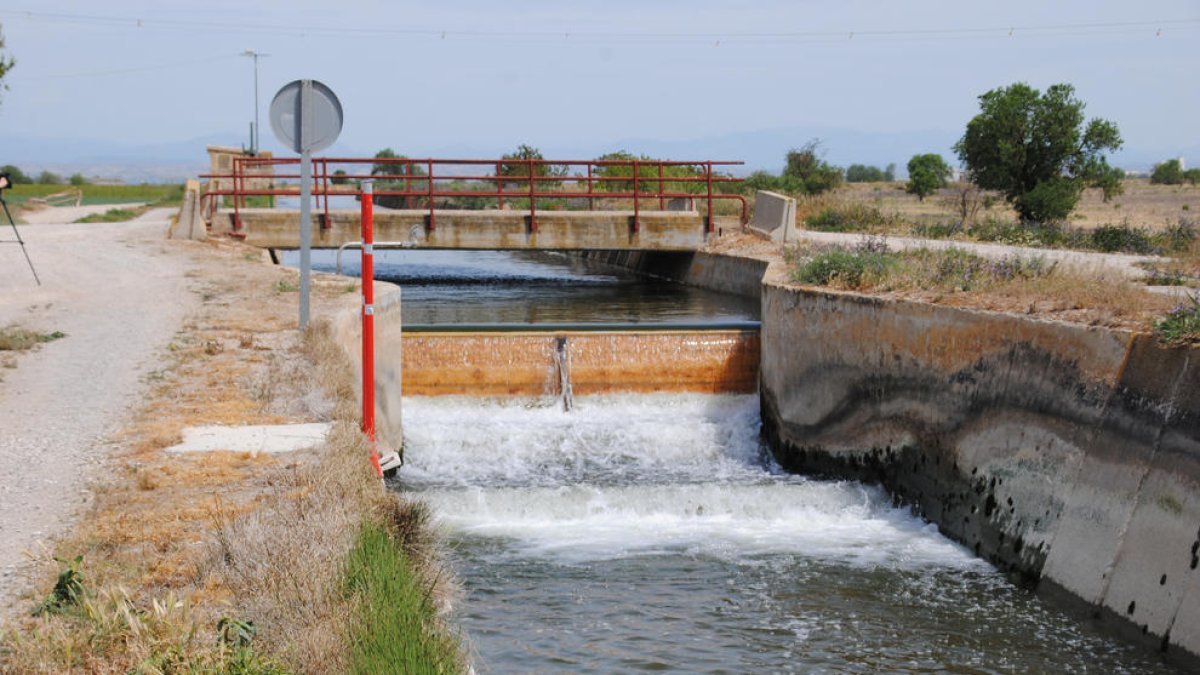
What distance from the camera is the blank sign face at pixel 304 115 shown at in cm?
1080

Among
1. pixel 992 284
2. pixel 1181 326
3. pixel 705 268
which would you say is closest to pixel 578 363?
pixel 992 284

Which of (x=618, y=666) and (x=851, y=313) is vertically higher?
(x=851, y=313)

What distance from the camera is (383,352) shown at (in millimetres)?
14086

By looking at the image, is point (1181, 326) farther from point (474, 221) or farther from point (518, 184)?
point (518, 184)

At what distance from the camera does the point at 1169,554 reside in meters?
9.24

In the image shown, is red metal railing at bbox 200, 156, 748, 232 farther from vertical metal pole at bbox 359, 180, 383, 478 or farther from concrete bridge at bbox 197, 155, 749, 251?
vertical metal pole at bbox 359, 180, 383, 478

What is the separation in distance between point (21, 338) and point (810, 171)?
35.7 metres

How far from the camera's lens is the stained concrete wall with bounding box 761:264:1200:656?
31.0 ft

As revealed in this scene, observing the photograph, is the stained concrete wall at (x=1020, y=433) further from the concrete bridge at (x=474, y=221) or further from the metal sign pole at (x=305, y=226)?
the concrete bridge at (x=474, y=221)

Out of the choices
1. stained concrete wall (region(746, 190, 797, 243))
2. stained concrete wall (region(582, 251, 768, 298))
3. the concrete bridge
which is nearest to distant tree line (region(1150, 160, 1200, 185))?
stained concrete wall (region(582, 251, 768, 298))

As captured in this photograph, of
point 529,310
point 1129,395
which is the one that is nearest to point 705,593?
point 1129,395

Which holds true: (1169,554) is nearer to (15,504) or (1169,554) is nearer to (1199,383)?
(1199,383)

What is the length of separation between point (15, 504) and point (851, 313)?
9.74m

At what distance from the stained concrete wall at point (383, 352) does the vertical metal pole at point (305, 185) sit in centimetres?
63
